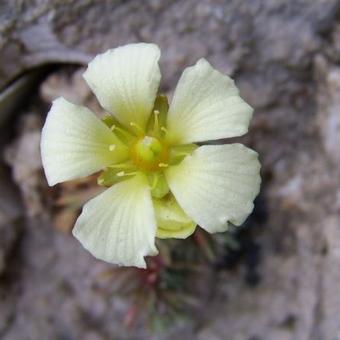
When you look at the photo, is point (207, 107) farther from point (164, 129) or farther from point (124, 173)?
point (124, 173)

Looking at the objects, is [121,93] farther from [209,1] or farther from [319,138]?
[319,138]

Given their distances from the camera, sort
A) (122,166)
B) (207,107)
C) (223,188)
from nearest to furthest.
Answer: (223,188)
(207,107)
(122,166)

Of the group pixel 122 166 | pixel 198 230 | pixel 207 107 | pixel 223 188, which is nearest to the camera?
pixel 223 188

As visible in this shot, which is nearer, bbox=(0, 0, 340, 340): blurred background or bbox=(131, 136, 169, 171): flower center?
bbox=(131, 136, 169, 171): flower center

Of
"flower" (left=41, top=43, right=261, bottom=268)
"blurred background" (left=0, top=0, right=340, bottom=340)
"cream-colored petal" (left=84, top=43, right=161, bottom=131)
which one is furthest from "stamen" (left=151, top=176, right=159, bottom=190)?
"blurred background" (left=0, top=0, right=340, bottom=340)

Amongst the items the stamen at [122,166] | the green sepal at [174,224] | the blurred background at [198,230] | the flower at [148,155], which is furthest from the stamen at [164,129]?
the blurred background at [198,230]

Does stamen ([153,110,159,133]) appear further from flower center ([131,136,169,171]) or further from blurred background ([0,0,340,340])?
blurred background ([0,0,340,340])

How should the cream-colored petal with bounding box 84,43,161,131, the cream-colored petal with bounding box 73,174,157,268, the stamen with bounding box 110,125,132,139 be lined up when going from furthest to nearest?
1. the stamen with bounding box 110,125,132,139
2. the cream-colored petal with bounding box 84,43,161,131
3. the cream-colored petal with bounding box 73,174,157,268

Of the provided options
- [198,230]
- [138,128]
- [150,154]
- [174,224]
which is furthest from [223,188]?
[198,230]

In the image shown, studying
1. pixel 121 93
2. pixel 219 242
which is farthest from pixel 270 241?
pixel 121 93
